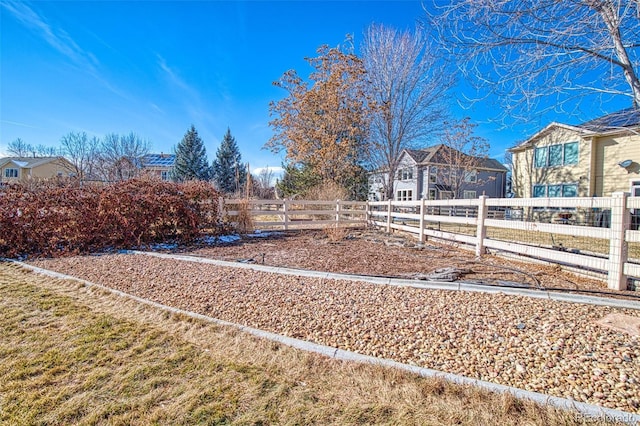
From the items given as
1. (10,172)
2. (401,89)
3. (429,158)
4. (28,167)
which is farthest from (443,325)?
(10,172)

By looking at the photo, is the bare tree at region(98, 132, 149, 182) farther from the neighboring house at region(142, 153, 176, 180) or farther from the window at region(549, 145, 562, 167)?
the window at region(549, 145, 562, 167)

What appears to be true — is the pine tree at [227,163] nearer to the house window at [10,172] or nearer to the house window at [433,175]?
the house window at [433,175]

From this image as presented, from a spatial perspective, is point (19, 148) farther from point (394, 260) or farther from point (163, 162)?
point (394, 260)

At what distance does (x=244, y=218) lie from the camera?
9195mm

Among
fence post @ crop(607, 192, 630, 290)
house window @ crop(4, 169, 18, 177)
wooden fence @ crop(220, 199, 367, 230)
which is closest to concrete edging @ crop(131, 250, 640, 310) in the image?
fence post @ crop(607, 192, 630, 290)

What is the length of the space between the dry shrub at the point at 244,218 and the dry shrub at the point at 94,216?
3.98ft

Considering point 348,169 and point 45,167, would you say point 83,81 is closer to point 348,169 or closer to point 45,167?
point 348,169

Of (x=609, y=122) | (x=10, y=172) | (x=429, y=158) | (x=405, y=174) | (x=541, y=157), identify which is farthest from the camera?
(x=10, y=172)

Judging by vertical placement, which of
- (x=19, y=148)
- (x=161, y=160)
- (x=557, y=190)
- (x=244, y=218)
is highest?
(x=19, y=148)

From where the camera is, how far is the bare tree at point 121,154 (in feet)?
79.8

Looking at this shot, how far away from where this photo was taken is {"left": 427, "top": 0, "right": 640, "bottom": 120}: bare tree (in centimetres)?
281

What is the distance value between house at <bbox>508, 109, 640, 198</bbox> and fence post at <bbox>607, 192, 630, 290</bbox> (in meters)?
11.0

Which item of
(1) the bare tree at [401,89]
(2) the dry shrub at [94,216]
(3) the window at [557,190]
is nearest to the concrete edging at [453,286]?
(2) the dry shrub at [94,216]

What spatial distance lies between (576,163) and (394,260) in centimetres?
1497
